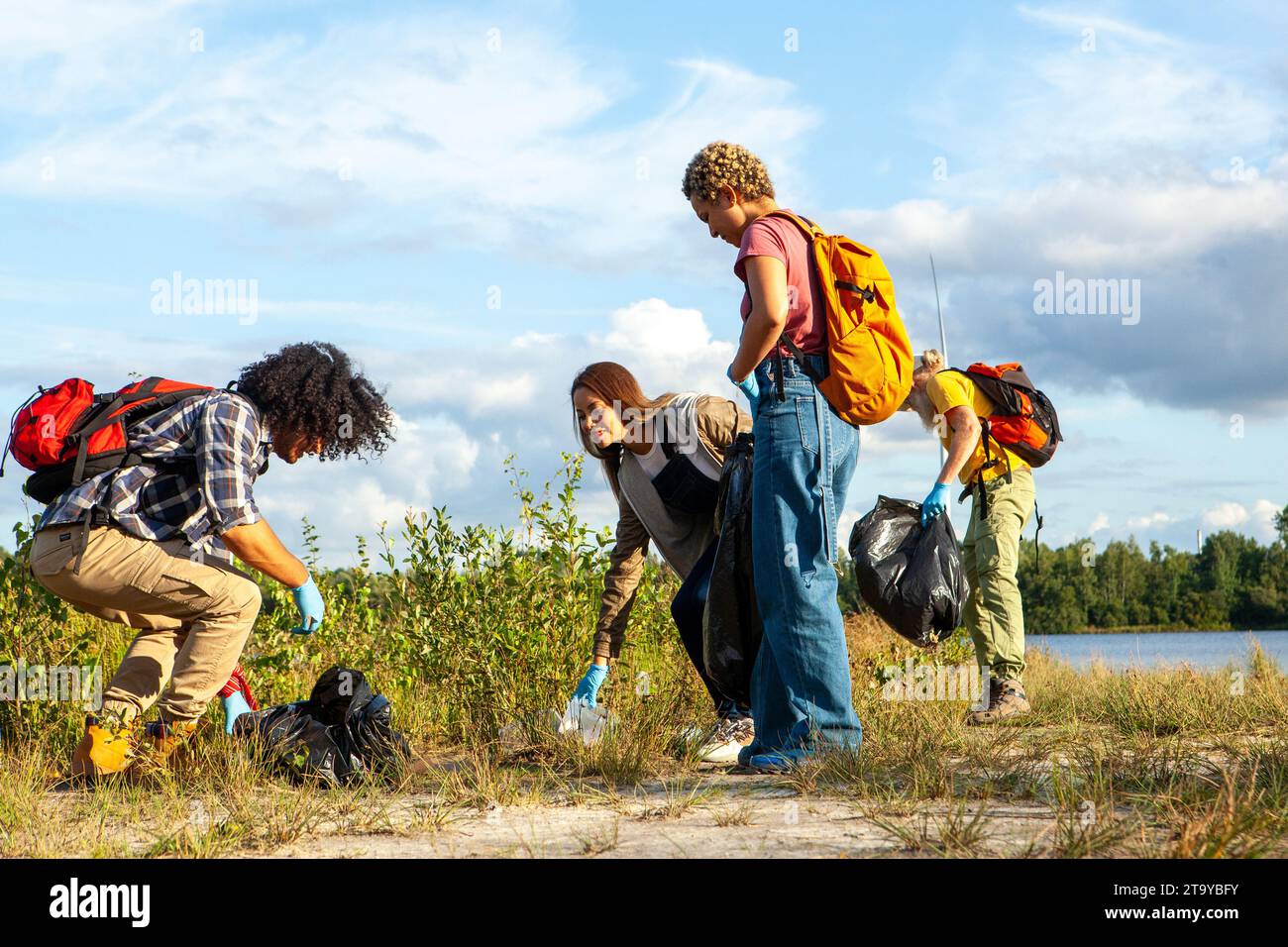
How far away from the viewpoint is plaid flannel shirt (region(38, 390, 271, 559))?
4.51 m

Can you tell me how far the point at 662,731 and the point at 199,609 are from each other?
1945 millimetres

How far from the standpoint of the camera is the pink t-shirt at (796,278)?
4.25 metres

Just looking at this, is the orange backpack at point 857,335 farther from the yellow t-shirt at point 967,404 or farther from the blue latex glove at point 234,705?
the blue latex glove at point 234,705

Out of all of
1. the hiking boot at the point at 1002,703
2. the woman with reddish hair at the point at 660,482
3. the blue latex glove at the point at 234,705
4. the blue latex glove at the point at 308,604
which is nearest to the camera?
the blue latex glove at the point at 308,604

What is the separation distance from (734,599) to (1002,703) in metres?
2.75

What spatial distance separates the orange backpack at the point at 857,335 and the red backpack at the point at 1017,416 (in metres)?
2.38

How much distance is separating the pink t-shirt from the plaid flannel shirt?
204cm

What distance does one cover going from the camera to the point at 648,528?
5.37m

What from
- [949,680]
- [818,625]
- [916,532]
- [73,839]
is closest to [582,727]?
[818,625]

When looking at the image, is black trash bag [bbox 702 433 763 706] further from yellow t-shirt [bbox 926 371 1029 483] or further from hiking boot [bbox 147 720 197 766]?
hiking boot [bbox 147 720 197 766]

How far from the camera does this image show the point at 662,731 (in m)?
4.79

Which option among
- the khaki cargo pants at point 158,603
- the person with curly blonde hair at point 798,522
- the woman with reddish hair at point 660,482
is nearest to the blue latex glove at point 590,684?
the woman with reddish hair at point 660,482

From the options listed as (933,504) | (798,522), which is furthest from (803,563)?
(933,504)
